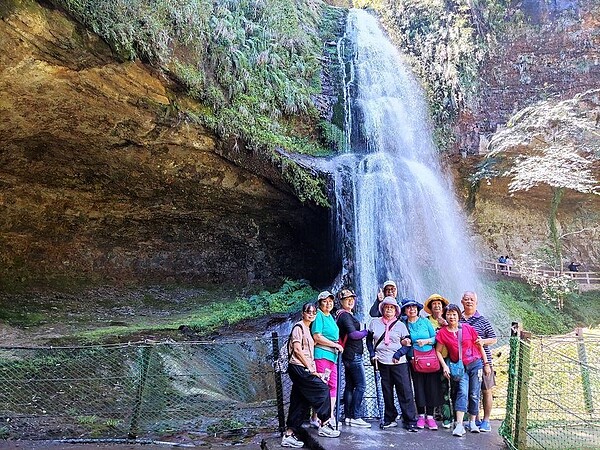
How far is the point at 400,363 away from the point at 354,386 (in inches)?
20.5

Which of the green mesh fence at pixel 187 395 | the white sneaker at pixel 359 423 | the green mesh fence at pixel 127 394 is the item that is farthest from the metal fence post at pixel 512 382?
the green mesh fence at pixel 127 394

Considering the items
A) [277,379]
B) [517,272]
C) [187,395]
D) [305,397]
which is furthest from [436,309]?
[517,272]

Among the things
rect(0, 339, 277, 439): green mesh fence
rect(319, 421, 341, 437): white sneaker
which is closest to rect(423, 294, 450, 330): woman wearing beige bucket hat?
rect(319, 421, 341, 437): white sneaker

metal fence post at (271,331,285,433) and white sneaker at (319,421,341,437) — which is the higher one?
metal fence post at (271,331,285,433)

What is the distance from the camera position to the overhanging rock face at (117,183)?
8.48 m

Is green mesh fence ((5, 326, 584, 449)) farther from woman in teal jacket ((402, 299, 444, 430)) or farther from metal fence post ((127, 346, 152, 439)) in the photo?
woman in teal jacket ((402, 299, 444, 430))

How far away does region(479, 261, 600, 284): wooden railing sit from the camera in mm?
16641

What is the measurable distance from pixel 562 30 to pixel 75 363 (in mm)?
17382

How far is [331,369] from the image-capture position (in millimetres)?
4410

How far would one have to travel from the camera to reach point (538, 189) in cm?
1612

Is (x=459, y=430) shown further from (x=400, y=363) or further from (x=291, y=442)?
(x=291, y=442)

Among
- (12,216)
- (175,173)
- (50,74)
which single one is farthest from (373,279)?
(12,216)

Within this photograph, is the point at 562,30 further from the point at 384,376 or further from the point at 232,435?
the point at 232,435

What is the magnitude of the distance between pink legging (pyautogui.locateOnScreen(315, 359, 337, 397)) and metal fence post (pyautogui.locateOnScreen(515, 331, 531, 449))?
1.60 metres
